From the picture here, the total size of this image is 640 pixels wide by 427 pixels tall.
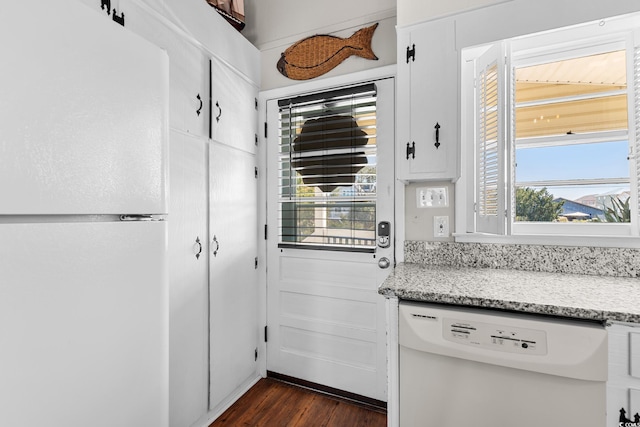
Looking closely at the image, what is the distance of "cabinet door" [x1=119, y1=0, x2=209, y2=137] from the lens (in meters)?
1.43

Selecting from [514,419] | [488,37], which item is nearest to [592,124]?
[488,37]

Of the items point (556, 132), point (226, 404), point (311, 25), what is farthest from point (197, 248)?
point (556, 132)

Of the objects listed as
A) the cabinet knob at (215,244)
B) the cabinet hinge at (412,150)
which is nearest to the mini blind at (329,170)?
the cabinet hinge at (412,150)

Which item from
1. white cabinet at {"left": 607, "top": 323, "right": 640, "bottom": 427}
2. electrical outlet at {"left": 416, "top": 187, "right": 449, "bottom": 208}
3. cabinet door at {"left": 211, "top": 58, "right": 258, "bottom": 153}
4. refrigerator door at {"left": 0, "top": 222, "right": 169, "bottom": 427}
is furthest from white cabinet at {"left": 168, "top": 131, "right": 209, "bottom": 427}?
white cabinet at {"left": 607, "top": 323, "right": 640, "bottom": 427}

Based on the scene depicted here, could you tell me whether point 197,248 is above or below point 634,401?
above

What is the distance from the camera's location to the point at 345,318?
2.08 m

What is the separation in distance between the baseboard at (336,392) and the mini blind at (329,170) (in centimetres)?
93

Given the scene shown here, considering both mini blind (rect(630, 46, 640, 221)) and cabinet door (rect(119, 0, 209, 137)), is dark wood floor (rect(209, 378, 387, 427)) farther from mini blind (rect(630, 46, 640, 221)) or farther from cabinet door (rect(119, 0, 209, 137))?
mini blind (rect(630, 46, 640, 221))

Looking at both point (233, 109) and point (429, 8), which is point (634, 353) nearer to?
point (429, 8)

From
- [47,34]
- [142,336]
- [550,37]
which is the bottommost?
[142,336]

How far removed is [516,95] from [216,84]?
1690 millimetres

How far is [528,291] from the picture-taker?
118 centimetres

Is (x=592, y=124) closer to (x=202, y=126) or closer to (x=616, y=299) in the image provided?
(x=616, y=299)

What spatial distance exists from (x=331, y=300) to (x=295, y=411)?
0.69m
